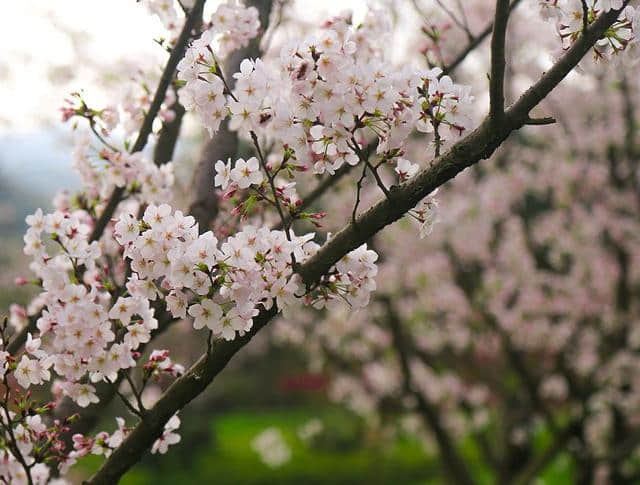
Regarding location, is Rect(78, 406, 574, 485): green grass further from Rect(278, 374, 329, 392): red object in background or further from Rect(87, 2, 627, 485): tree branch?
Rect(87, 2, 627, 485): tree branch

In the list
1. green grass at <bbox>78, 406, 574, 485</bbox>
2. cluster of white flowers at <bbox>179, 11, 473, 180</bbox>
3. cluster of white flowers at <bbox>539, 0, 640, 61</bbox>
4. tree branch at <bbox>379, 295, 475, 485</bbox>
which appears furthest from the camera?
green grass at <bbox>78, 406, 574, 485</bbox>

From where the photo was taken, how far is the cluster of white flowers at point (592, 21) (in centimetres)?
152

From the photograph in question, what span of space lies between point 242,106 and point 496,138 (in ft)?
1.89

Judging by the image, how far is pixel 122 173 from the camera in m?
2.31

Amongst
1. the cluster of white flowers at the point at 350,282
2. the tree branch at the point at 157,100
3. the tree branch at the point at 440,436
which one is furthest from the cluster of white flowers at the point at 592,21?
the tree branch at the point at 440,436

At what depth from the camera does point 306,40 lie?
1.43 metres

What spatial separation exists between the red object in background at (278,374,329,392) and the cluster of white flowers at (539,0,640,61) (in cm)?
1732

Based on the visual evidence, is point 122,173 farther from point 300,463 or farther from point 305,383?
point 305,383

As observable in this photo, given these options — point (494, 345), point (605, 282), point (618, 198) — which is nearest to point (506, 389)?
point (494, 345)

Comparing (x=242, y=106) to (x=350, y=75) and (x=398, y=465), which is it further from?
(x=398, y=465)

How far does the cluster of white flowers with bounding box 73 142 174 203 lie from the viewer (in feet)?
7.54

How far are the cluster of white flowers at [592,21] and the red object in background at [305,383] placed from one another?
17322 mm

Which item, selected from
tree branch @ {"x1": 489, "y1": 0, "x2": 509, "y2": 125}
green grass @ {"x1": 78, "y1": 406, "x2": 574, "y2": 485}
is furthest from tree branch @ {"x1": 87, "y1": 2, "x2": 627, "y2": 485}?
green grass @ {"x1": 78, "y1": 406, "x2": 574, "y2": 485}

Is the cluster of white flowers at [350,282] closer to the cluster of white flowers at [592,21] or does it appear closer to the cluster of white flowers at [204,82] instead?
the cluster of white flowers at [204,82]
